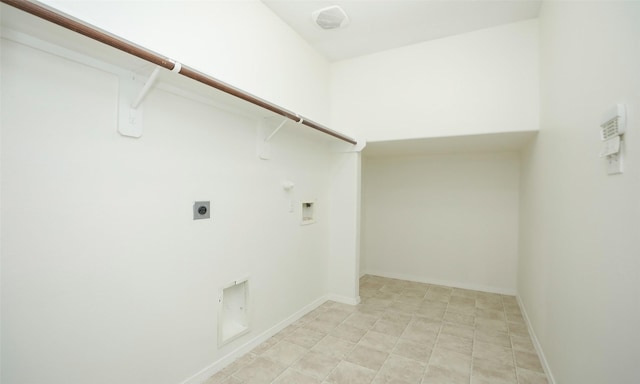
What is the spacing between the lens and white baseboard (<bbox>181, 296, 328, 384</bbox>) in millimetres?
1897

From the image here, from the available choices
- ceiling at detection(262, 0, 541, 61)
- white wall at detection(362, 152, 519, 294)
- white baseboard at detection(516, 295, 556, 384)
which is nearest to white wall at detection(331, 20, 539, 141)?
ceiling at detection(262, 0, 541, 61)

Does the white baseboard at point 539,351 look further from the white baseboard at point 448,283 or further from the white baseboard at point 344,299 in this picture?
the white baseboard at point 344,299

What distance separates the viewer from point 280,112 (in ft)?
6.77

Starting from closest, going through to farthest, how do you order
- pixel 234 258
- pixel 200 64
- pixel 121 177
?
1. pixel 121 177
2. pixel 200 64
3. pixel 234 258

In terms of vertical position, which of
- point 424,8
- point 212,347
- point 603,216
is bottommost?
point 212,347

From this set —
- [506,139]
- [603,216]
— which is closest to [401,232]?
[506,139]

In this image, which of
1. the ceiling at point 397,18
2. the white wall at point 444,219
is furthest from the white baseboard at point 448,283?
the ceiling at point 397,18

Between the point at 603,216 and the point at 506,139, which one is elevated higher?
the point at 506,139

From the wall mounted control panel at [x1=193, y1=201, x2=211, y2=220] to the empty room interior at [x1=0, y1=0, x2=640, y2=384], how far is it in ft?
0.05

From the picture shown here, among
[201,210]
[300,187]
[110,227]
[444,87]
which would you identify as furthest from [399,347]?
[444,87]

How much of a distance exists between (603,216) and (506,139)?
2073 millimetres

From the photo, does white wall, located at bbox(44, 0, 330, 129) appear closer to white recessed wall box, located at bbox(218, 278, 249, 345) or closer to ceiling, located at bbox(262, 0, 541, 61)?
ceiling, located at bbox(262, 0, 541, 61)

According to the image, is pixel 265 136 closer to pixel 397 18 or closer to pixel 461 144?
pixel 397 18

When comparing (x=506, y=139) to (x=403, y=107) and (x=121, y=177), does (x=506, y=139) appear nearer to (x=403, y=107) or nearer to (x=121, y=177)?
(x=403, y=107)
